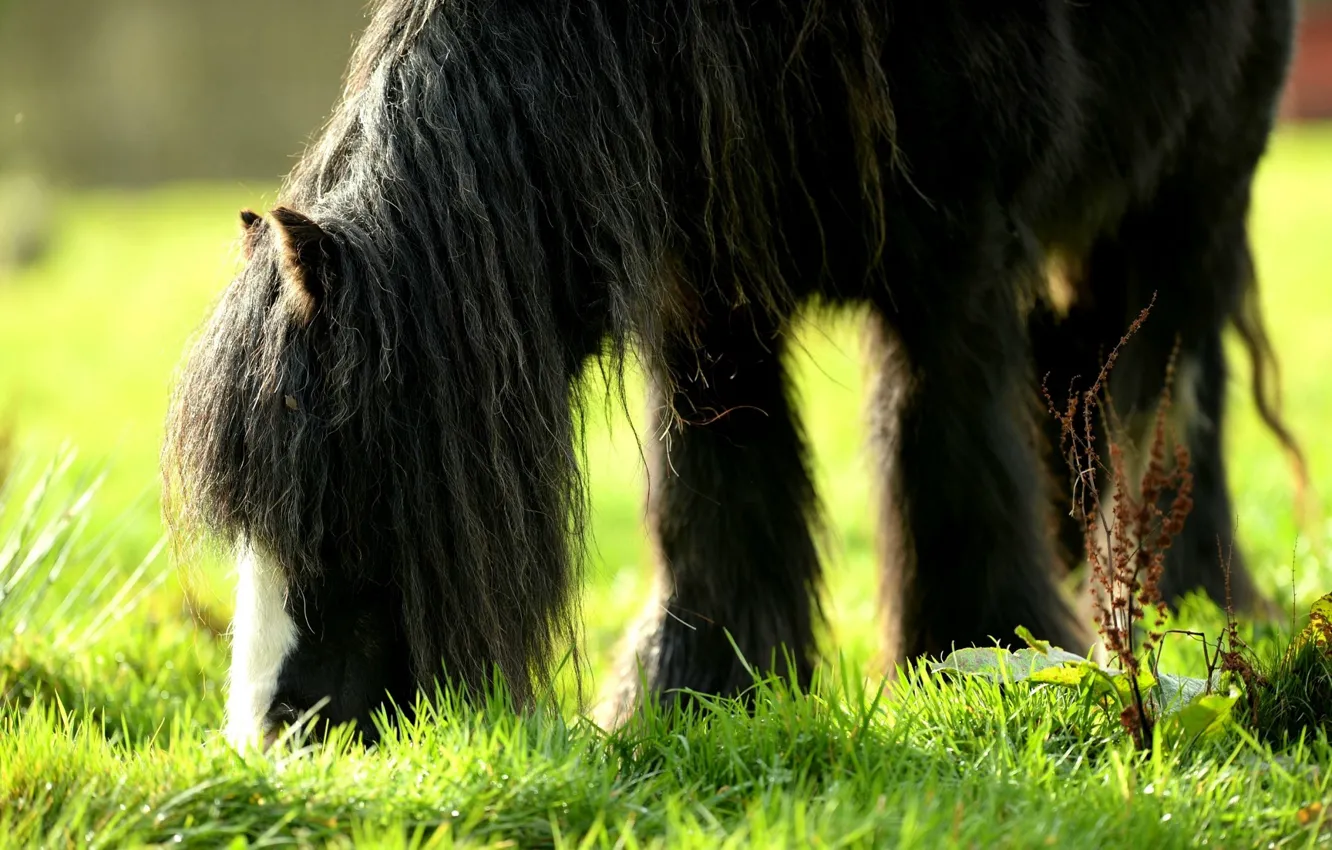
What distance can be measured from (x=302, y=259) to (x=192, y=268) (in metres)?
12.2

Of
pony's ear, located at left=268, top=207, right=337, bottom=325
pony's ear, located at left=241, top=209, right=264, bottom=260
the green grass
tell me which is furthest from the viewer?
pony's ear, located at left=241, top=209, right=264, bottom=260

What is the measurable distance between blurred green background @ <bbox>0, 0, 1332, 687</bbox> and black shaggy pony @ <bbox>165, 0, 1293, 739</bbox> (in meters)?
0.25

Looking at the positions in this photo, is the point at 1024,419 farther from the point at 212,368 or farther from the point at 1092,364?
the point at 212,368

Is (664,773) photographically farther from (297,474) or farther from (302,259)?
(302,259)

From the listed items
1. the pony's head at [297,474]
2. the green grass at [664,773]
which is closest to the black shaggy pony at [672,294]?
the pony's head at [297,474]

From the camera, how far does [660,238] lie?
8.62 ft

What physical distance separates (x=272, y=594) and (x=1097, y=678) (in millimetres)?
1361

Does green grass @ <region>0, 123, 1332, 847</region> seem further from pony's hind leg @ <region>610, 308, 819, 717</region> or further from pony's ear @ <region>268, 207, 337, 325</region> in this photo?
pony's ear @ <region>268, 207, 337, 325</region>

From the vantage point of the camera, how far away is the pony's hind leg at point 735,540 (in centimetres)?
338

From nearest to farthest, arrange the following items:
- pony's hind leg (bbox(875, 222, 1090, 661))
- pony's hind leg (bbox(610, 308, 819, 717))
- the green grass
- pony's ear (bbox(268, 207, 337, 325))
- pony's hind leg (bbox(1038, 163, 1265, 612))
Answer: the green grass, pony's ear (bbox(268, 207, 337, 325)), pony's hind leg (bbox(875, 222, 1090, 661)), pony's hind leg (bbox(610, 308, 819, 717)), pony's hind leg (bbox(1038, 163, 1265, 612))

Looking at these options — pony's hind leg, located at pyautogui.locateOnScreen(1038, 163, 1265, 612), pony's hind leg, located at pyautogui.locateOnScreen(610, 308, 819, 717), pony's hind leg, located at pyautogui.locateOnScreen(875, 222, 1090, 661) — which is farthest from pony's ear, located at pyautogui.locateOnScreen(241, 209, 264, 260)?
pony's hind leg, located at pyautogui.locateOnScreen(1038, 163, 1265, 612)

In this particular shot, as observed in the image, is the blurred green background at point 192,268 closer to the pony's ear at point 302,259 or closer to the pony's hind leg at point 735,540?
the pony's hind leg at point 735,540

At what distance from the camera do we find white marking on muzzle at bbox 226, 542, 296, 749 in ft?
7.35

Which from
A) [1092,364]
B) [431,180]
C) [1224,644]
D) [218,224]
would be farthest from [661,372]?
[218,224]
